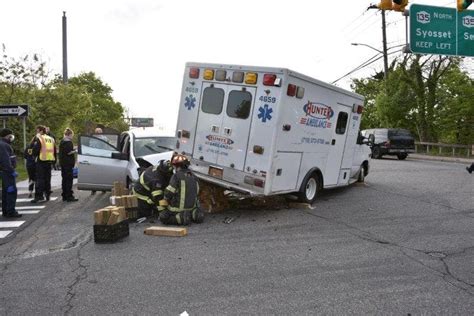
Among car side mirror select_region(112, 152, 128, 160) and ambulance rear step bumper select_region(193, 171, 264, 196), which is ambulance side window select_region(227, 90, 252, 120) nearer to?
ambulance rear step bumper select_region(193, 171, 264, 196)

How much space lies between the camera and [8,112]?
15.4 metres

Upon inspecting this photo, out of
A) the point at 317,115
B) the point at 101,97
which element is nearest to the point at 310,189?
the point at 317,115

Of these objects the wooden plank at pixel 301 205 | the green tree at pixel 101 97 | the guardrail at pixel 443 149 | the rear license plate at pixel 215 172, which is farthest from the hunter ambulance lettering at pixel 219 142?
the green tree at pixel 101 97

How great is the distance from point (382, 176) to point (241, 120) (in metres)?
7.88

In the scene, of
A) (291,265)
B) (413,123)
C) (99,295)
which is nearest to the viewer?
(99,295)

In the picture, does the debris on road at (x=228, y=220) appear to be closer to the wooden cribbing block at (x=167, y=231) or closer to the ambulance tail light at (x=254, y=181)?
the ambulance tail light at (x=254, y=181)

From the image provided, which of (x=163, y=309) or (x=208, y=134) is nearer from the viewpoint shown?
(x=163, y=309)

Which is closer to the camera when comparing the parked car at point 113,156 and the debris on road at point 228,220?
the debris on road at point 228,220

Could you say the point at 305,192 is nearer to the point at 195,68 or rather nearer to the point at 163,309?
the point at 195,68

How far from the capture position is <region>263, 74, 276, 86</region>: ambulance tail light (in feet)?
27.1

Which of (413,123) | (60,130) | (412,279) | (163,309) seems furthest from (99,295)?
(413,123)

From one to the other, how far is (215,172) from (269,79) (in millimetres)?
2019

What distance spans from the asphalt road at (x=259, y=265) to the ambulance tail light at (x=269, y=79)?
7.93 ft

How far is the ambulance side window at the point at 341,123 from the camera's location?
1022 centimetres
